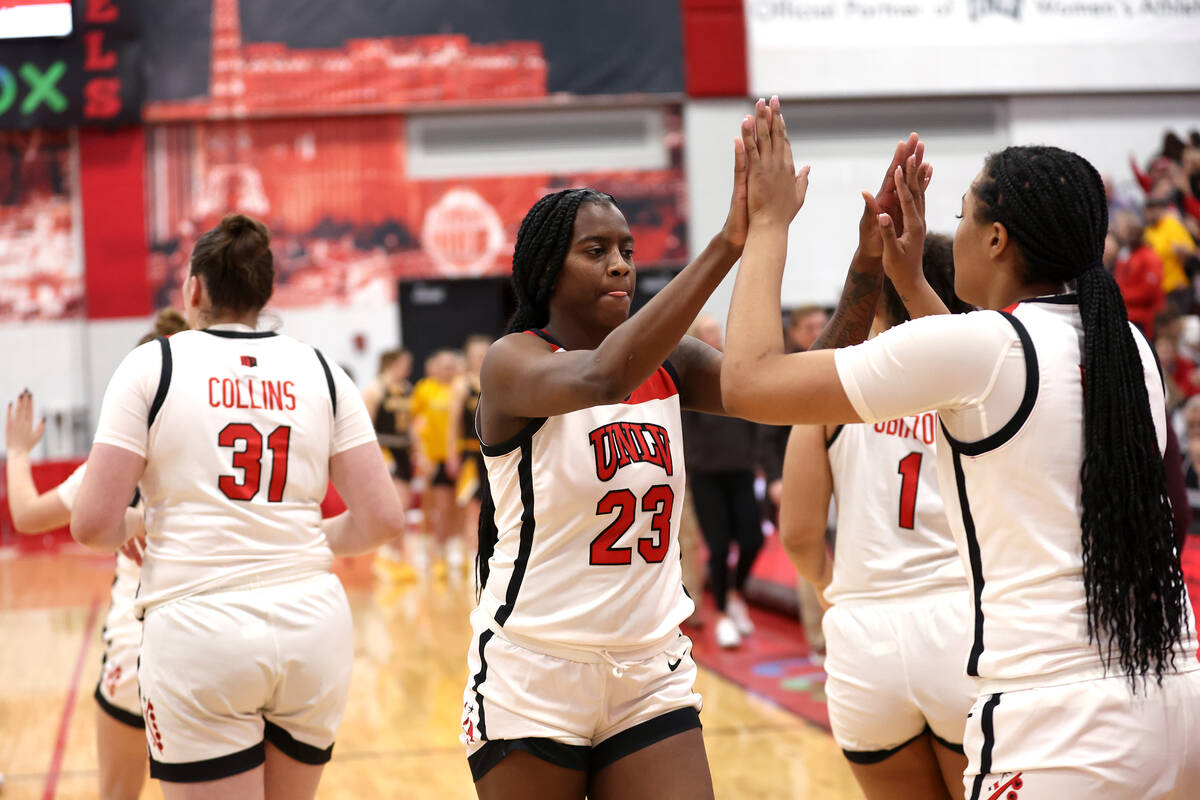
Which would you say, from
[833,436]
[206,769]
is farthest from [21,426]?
[833,436]

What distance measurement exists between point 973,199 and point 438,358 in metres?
9.19

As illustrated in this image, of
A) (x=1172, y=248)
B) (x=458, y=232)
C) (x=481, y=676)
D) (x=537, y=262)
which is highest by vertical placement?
(x=458, y=232)

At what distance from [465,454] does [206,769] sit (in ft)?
24.6

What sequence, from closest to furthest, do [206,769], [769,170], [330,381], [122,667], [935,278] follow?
[769,170]
[206,769]
[935,278]
[330,381]
[122,667]

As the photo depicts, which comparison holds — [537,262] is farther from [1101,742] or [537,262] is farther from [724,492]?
[724,492]

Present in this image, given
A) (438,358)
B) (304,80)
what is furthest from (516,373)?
(304,80)

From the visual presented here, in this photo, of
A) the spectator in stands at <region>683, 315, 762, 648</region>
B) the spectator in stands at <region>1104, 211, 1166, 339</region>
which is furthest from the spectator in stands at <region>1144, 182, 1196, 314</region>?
the spectator in stands at <region>683, 315, 762, 648</region>

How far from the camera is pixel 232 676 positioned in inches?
101

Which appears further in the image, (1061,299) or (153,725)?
(153,725)

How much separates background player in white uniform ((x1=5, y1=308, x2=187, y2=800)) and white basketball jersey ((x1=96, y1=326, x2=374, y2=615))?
554mm

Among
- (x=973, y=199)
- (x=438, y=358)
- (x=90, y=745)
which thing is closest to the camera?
(x=973, y=199)

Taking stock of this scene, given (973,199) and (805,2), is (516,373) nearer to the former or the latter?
(973,199)

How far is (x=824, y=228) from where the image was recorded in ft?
48.2

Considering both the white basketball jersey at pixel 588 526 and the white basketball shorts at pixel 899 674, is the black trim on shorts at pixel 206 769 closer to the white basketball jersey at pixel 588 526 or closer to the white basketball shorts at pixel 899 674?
the white basketball jersey at pixel 588 526
